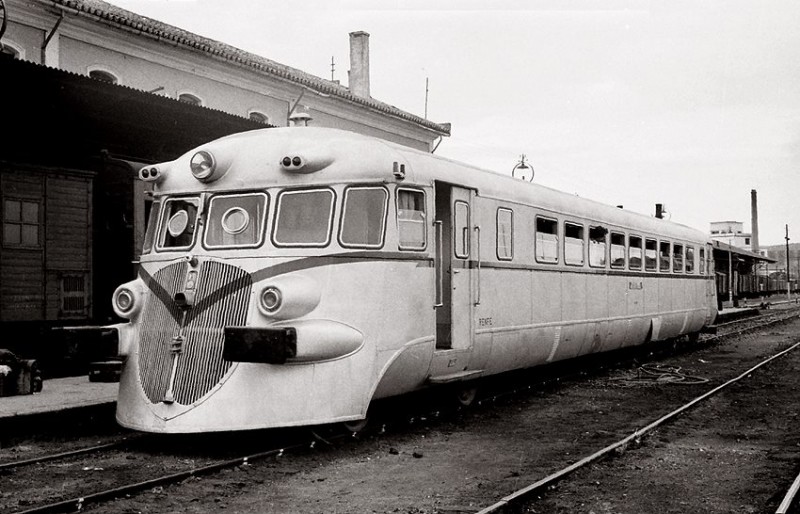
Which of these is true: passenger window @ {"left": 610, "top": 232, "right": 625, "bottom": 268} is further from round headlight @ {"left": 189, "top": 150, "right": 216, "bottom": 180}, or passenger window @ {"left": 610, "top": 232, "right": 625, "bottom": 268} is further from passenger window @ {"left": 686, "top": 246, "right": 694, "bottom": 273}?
round headlight @ {"left": 189, "top": 150, "right": 216, "bottom": 180}

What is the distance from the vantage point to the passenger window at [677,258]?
17406 millimetres

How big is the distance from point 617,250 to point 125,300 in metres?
8.80

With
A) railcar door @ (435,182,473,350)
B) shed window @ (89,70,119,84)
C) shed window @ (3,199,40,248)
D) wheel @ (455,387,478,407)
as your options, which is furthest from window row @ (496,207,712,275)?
shed window @ (89,70,119,84)

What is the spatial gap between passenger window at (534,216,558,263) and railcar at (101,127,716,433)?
4.60ft

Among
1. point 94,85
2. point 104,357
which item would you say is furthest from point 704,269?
point 104,357

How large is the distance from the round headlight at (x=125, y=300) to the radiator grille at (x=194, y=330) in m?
0.21

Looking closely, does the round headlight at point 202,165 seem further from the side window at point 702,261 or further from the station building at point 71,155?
Result: the side window at point 702,261

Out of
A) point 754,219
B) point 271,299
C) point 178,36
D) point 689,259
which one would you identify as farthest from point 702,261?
point 754,219

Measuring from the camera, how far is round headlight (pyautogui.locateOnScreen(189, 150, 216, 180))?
7867mm

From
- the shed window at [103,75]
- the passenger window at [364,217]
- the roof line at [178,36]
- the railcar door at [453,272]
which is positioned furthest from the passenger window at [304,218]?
the shed window at [103,75]

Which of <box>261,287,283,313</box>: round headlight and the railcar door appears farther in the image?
the railcar door

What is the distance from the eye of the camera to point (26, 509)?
18.3 ft

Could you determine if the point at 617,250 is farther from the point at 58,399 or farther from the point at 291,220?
the point at 58,399

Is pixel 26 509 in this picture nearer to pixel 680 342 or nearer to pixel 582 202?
pixel 582 202
